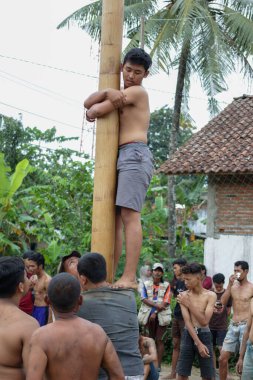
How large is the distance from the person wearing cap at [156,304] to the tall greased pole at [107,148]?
7095 mm

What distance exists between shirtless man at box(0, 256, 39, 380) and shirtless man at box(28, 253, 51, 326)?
14.1 feet

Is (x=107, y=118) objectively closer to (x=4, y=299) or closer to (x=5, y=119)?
(x=4, y=299)

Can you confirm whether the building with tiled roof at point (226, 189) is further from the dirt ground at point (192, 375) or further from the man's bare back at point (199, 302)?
the man's bare back at point (199, 302)

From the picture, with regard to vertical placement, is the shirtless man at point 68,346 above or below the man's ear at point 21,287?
below

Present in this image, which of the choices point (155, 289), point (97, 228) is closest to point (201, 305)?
point (155, 289)

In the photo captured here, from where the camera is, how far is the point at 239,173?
55.6 feet

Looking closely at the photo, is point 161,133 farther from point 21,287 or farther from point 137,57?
point 21,287

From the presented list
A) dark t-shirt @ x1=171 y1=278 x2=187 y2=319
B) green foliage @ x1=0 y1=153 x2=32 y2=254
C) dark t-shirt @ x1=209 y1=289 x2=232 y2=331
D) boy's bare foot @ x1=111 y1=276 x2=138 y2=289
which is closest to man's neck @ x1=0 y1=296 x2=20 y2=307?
boy's bare foot @ x1=111 y1=276 x2=138 y2=289

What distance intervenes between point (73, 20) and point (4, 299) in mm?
18220

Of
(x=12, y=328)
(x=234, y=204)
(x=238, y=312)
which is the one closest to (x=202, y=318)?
(x=238, y=312)

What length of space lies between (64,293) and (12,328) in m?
0.40

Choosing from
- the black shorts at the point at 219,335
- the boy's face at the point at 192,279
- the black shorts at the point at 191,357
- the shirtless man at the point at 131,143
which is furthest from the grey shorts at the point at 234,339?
the shirtless man at the point at 131,143

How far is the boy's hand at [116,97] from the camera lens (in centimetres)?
488

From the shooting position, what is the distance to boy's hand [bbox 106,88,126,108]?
488 cm
